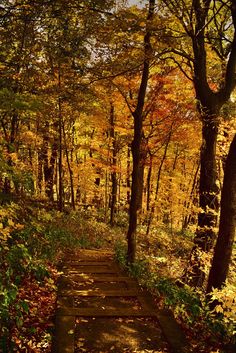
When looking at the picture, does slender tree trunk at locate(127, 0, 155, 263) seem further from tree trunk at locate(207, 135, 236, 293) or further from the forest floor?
tree trunk at locate(207, 135, 236, 293)

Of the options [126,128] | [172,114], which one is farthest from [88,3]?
[126,128]

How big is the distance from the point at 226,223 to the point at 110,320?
9.33 feet

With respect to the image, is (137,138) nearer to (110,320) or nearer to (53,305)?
(53,305)

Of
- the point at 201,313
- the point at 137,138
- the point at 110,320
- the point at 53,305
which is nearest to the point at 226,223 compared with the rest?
the point at 201,313

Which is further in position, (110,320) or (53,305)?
(53,305)

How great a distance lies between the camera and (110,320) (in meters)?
6.24

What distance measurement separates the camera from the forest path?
5.28 metres

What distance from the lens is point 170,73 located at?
17859 millimetres

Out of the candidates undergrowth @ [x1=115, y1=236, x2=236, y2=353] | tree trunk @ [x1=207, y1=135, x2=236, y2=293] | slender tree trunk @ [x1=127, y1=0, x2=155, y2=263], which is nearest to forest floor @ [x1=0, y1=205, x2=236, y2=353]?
undergrowth @ [x1=115, y1=236, x2=236, y2=353]

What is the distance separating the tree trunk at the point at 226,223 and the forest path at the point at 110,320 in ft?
4.39

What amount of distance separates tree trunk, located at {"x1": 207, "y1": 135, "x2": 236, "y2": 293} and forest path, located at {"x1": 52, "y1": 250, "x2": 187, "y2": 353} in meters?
1.34

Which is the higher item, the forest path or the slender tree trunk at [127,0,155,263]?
the slender tree trunk at [127,0,155,263]

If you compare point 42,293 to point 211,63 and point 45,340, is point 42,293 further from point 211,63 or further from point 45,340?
point 211,63

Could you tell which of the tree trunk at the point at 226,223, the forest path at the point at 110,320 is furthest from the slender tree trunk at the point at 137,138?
the tree trunk at the point at 226,223
